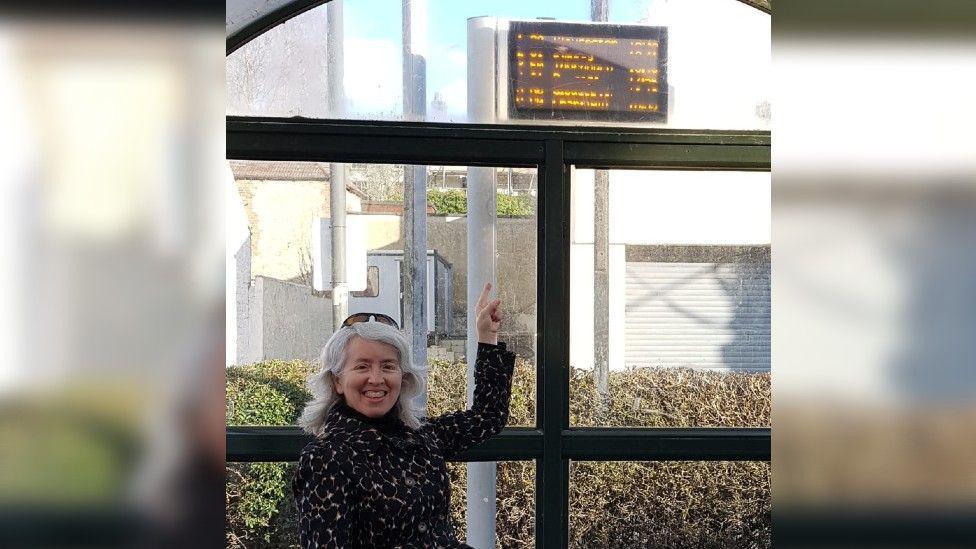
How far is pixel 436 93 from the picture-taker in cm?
381

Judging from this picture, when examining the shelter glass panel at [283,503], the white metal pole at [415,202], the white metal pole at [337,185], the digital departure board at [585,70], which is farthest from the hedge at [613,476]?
the digital departure board at [585,70]

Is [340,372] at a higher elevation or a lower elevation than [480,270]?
lower

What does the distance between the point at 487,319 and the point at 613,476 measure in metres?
1.02

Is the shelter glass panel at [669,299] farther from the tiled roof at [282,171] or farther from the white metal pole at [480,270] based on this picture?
the tiled roof at [282,171]

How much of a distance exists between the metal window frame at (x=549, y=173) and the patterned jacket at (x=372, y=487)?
0.88 m

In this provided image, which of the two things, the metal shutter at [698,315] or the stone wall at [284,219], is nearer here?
the stone wall at [284,219]

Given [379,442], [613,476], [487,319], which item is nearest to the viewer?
[379,442]

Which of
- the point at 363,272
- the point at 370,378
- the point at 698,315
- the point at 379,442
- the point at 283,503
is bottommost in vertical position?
the point at 283,503

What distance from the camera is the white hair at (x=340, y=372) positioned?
2.94m

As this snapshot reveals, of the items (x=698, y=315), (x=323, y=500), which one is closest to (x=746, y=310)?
(x=698, y=315)

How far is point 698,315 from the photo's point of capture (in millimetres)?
3986

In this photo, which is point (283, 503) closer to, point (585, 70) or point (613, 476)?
point (613, 476)
